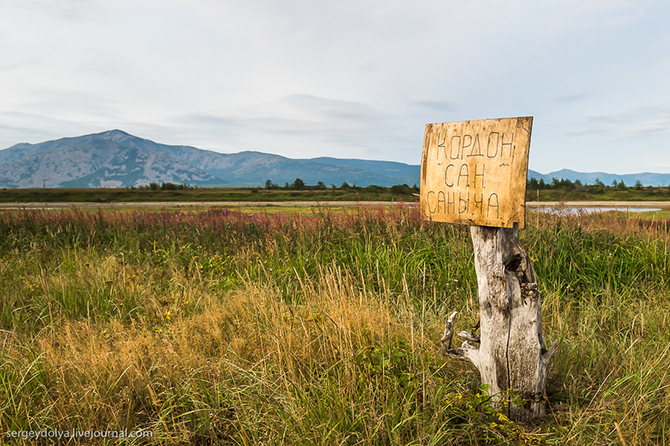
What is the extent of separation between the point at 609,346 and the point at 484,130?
2561 mm

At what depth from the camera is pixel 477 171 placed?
7.04 ft

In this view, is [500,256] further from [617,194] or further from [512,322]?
[617,194]

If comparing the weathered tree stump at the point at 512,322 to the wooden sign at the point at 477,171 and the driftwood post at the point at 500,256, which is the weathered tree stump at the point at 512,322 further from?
the wooden sign at the point at 477,171

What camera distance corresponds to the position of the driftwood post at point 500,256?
6.68ft

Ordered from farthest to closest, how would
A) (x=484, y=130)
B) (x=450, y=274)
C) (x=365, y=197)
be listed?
1. (x=365, y=197)
2. (x=450, y=274)
3. (x=484, y=130)

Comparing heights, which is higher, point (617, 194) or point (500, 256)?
point (617, 194)

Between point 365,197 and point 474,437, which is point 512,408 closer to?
point 474,437

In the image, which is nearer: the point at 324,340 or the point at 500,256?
the point at 500,256

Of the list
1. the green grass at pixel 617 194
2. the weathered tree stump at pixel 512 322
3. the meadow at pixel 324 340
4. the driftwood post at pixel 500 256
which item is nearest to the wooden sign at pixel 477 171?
the driftwood post at pixel 500 256

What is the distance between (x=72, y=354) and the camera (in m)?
2.85

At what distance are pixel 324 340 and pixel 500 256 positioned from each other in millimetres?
1227

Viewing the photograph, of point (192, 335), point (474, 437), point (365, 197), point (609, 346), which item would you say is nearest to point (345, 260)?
point (192, 335)

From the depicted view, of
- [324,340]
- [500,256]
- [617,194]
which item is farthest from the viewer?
[617,194]

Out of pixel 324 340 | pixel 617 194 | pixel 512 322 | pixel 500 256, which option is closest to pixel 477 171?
pixel 500 256
